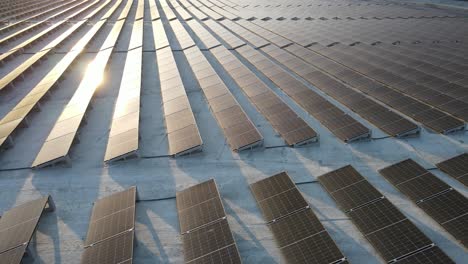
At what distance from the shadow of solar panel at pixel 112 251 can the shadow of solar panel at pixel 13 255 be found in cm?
299

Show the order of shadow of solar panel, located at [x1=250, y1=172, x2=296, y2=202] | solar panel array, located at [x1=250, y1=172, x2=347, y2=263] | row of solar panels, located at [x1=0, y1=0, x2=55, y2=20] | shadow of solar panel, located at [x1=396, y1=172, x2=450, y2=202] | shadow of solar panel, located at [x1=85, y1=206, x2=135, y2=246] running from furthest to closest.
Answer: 1. row of solar panels, located at [x1=0, y1=0, x2=55, y2=20]
2. shadow of solar panel, located at [x1=250, y1=172, x2=296, y2=202]
3. shadow of solar panel, located at [x1=396, y1=172, x2=450, y2=202]
4. shadow of solar panel, located at [x1=85, y1=206, x2=135, y2=246]
5. solar panel array, located at [x1=250, y1=172, x2=347, y2=263]

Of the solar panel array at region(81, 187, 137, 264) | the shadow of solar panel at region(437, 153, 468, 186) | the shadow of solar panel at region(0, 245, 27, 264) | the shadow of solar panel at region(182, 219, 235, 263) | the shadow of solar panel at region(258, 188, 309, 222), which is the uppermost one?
the shadow of solar panel at region(0, 245, 27, 264)

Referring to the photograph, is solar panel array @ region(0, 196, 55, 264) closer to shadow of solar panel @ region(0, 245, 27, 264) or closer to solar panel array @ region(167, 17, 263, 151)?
shadow of solar panel @ region(0, 245, 27, 264)

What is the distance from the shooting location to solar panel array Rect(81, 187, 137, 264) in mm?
16219

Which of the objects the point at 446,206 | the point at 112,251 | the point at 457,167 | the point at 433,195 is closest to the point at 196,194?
the point at 112,251

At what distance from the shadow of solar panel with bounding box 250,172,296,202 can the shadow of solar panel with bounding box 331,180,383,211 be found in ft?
8.65

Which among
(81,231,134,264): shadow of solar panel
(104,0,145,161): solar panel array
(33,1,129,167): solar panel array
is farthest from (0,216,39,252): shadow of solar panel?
(104,0,145,161): solar panel array

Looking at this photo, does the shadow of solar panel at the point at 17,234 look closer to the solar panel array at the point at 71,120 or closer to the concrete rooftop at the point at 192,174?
the concrete rooftop at the point at 192,174

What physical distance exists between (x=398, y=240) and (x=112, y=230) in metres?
14.3

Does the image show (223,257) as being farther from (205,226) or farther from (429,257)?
(429,257)

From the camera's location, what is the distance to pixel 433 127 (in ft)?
76.4

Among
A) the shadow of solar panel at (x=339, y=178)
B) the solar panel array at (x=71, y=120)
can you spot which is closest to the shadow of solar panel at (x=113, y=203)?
the solar panel array at (x=71, y=120)

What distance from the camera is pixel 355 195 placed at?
59.6ft

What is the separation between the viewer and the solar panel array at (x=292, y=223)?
1500 cm
